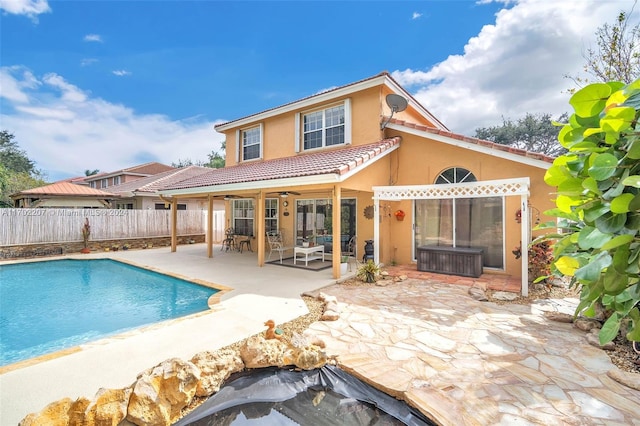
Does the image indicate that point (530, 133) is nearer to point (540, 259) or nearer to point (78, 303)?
point (540, 259)

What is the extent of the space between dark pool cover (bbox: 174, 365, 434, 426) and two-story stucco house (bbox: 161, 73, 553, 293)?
17.4 ft

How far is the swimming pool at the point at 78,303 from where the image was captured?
18.8 feet

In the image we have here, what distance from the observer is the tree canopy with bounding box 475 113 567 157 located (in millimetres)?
31234

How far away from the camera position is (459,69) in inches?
682

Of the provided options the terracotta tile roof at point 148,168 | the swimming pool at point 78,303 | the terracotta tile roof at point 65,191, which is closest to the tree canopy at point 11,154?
the terracotta tile roof at point 148,168

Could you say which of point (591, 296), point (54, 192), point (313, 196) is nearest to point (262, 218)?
point (313, 196)

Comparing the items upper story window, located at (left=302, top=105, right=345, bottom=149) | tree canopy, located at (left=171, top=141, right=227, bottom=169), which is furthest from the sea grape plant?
tree canopy, located at (left=171, top=141, right=227, bottom=169)

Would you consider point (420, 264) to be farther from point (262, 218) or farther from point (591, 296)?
point (591, 296)

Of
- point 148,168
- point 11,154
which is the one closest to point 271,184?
point 148,168

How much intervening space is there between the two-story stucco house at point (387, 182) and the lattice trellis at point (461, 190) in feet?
0.10

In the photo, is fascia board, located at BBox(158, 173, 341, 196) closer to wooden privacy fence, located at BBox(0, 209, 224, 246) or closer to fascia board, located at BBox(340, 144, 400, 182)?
fascia board, located at BBox(340, 144, 400, 182)

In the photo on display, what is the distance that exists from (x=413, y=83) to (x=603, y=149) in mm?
21808

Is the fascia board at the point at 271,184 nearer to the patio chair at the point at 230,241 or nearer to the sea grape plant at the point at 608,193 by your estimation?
the patio chair at the point at 230,241

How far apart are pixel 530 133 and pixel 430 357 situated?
123 feet
